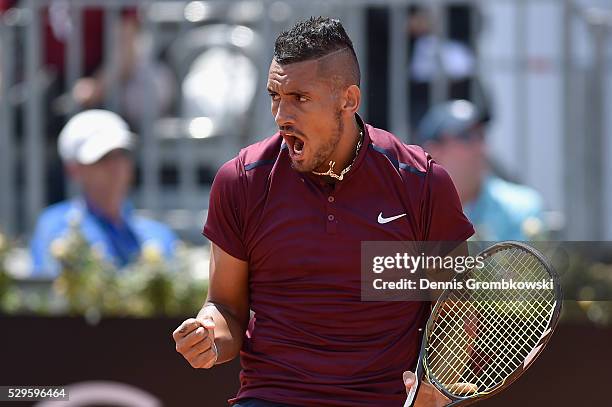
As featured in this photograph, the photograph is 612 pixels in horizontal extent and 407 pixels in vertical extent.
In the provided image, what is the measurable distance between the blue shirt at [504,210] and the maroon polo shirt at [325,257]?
284 cm

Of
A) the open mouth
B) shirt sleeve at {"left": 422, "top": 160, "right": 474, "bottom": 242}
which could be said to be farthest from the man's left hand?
the open mouth

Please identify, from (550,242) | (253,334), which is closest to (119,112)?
(550,242)

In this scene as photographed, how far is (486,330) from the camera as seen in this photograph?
3.80 meters

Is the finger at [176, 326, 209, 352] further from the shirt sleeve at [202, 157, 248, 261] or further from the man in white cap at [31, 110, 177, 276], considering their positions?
the man in white cap at [31, 110, 177, 276]

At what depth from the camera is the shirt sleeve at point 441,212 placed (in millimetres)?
3701

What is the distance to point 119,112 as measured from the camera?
7.14 metres

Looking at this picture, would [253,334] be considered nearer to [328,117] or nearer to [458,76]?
[328,117]

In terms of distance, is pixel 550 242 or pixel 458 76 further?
pixel 458 76

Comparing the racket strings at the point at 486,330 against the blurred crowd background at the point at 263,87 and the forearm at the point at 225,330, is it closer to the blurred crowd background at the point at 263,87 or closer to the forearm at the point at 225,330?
the forearm at the point at 225,330

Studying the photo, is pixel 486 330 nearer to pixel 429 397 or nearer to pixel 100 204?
pixel 429 397

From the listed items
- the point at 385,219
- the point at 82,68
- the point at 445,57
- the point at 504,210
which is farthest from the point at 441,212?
the point at 82,68

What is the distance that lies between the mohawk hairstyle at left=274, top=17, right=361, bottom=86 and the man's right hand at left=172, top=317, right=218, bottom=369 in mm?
775

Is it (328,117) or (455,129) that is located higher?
(328,117)

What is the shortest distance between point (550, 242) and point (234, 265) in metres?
2.99
